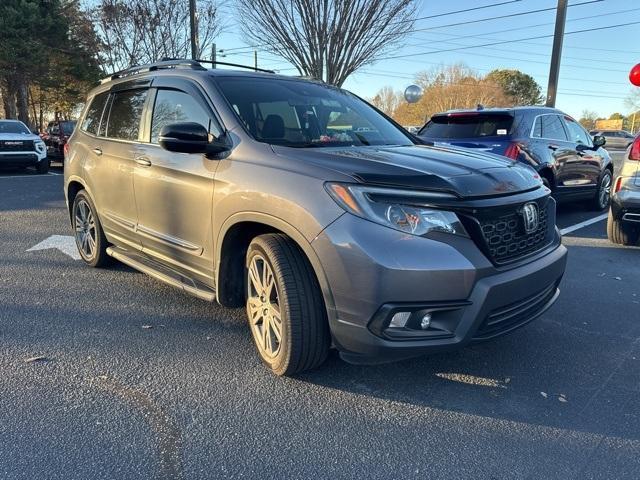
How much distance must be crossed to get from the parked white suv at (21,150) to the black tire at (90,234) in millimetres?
10059

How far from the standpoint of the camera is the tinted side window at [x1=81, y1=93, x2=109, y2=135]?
4.88 metres

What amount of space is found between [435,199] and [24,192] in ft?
33.6

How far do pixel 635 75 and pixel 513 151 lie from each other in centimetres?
576

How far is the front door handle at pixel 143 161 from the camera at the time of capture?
12.5 ft

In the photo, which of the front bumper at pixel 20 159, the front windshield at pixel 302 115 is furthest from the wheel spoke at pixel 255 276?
the front bumper at pixel 20 159

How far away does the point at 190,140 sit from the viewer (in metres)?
3.11

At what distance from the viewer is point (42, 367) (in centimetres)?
312

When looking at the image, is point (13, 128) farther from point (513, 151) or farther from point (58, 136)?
point (513, 151)

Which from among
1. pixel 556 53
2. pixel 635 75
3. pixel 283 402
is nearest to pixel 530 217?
pixel 283 402

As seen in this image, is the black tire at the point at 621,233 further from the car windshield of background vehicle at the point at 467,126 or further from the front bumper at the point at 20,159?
the front bumper at the point at 20,159

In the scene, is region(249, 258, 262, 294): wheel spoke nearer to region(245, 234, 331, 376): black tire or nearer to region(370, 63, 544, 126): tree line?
region(245, 234, 331, 376): black tire

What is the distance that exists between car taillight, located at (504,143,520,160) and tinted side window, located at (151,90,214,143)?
438cm

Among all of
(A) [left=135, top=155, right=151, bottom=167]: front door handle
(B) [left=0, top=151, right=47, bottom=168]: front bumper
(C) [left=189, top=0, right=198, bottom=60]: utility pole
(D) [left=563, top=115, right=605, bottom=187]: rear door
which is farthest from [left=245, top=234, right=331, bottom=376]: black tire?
(C) [left=189, top=0, right=198, bottom=60]: utility pole

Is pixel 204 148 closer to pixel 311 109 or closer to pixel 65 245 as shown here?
pixel 311 109
